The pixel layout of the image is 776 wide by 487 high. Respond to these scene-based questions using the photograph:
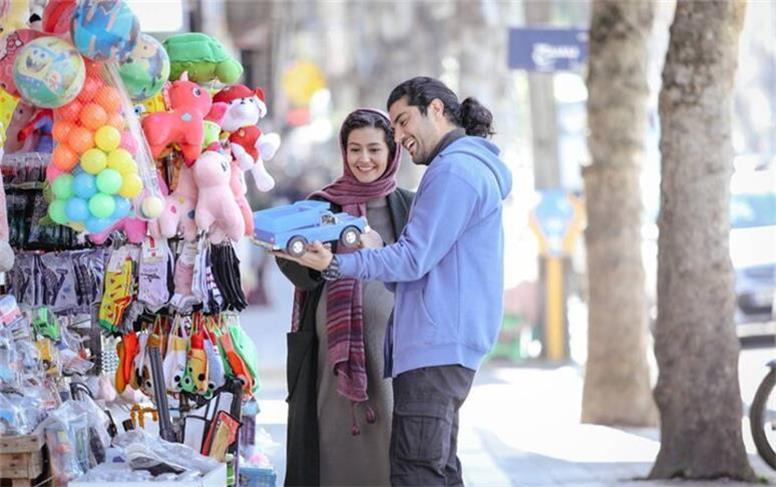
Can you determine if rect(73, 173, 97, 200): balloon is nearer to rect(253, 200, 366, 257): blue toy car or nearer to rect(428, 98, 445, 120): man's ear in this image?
rect(253, 200, 366, 257): blue toy car

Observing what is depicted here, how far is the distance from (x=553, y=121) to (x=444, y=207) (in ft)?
48.7

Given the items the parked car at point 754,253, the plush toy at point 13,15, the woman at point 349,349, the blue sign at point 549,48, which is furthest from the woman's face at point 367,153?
the parked car at point 754,253

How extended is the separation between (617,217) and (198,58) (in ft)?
21.5

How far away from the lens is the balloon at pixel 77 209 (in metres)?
6.00

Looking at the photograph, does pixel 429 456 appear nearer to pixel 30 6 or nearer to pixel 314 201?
pixel 314 201

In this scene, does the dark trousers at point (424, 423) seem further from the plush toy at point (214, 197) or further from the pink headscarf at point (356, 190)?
the plush toy at point (214, 197)

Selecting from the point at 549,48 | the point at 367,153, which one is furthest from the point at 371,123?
the point at 549,48

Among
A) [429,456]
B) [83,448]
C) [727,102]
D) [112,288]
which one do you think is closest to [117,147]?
[112,288]

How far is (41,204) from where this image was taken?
6.84m

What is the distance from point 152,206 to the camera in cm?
618

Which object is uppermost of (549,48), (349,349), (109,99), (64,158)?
(549,48)

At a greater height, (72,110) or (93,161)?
(72,110)

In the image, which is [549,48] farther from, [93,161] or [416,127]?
[93,161]

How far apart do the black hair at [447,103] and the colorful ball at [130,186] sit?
3.53ft
